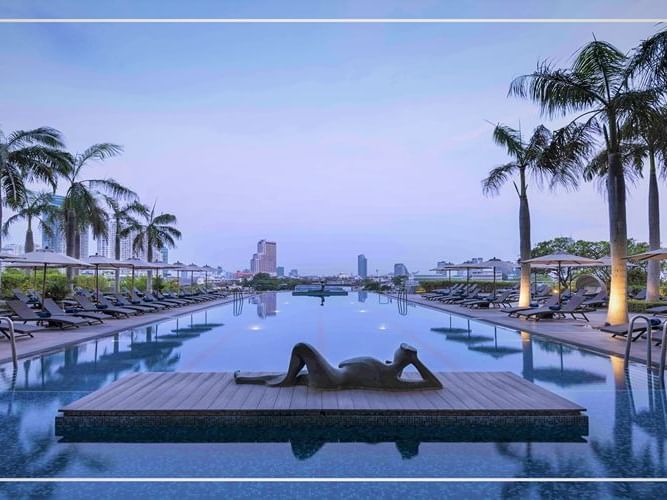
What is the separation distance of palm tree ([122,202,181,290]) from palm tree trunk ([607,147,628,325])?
25905 mm

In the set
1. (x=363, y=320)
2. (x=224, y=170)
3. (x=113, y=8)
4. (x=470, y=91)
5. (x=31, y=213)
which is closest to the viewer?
(x=113, y=8)

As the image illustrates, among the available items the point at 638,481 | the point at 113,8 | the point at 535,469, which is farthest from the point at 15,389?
the point at 113,8

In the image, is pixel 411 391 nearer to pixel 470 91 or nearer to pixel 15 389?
pixel 15 389

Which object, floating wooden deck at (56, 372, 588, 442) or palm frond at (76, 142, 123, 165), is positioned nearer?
floating wooden deck at (56, 372, 588, 442)

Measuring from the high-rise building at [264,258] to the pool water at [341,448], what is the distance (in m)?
56.2

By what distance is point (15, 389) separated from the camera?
5711 mm

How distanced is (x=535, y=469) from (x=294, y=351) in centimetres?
269

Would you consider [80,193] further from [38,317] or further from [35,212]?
[38,317]

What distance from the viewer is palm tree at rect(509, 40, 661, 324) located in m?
10.6

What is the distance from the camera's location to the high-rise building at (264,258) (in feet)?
212

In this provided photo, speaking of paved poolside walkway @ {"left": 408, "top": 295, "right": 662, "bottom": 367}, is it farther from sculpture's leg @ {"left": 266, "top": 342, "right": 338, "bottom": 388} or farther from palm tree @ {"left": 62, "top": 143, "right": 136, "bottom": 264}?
palm tree @ {"left": 62, "top": 143, "right": 136, "bottom": 264}

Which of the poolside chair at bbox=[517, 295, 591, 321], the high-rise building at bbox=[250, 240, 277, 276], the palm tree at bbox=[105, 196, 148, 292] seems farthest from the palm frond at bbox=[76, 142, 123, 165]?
the high-rise building at bbox=[250, 240, 277, 276]

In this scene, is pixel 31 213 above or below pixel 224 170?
below

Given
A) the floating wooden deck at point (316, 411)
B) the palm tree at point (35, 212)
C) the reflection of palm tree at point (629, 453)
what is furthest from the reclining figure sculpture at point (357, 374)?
the palm tree at point (35, 212)
